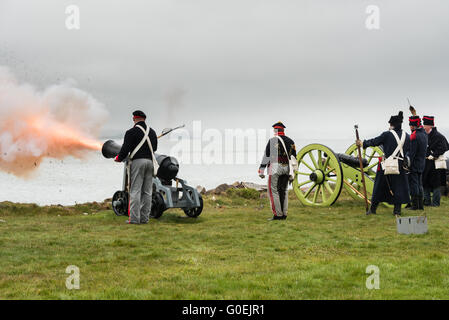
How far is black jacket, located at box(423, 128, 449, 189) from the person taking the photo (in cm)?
1282

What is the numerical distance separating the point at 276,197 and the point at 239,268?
4.87 metres

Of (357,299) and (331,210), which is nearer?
(357,299)

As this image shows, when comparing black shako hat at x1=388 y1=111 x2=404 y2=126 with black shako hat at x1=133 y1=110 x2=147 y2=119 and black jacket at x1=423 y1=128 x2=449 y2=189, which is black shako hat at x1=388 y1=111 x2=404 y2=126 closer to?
black jacket at x1=423 y1=128 x2=449 y2=189

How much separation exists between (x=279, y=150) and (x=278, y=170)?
1.31 ft

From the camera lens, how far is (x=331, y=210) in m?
11.7

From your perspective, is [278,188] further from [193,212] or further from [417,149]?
[417,149]

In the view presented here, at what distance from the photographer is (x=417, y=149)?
11383 mm

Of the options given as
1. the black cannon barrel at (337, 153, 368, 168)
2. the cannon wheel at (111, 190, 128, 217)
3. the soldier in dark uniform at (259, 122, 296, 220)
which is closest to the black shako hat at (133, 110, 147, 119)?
the cannon wheel at (111, 190, 128, 217)

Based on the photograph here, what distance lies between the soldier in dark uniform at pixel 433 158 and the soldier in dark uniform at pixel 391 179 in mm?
2683

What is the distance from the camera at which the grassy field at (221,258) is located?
4184 millimetres

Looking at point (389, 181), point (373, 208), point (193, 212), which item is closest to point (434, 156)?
point (389, 181)
